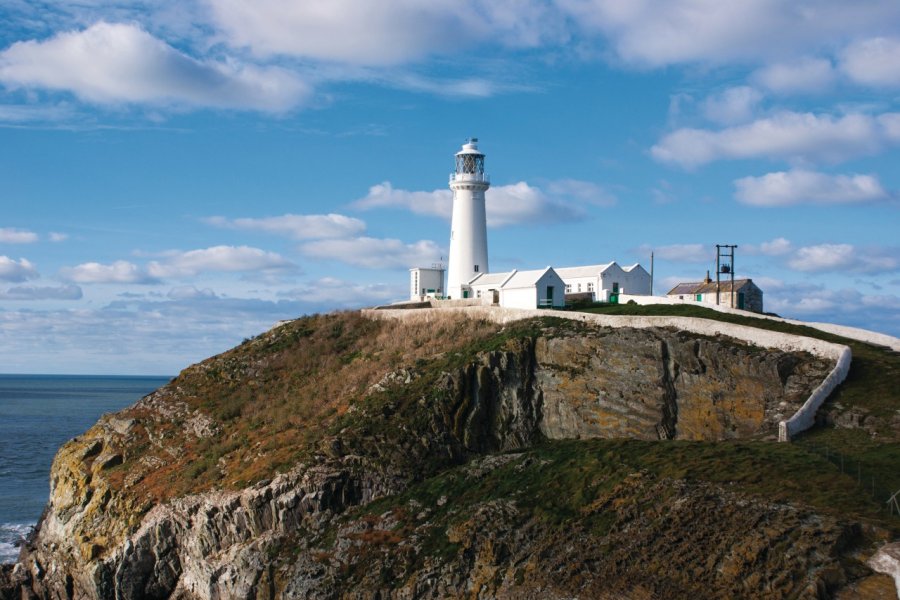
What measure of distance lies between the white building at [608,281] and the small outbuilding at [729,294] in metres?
2.50

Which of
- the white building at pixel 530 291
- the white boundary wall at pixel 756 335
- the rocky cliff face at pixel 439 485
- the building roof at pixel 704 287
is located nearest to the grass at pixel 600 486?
the rocky cliff face at pixel 439 485

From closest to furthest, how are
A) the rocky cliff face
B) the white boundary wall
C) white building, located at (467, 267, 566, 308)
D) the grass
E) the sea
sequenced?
the rocky cliff face
the grass
the white boundary wall
the sea
white building, located at (467, 267, 566, 308)

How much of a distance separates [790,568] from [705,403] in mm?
12002

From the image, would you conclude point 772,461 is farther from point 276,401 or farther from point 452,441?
point 276,401

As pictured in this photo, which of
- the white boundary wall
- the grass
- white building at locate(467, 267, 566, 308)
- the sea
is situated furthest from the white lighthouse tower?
the sea

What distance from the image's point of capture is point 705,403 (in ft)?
104

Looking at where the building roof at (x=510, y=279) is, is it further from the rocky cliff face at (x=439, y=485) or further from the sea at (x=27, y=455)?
the sea at (x=27, y=455)

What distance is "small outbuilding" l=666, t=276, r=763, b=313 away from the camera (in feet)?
163

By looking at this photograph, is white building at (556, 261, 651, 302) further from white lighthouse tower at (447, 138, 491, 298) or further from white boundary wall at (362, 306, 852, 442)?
Answer: white boundary wall at (362, 306, 852, 442)

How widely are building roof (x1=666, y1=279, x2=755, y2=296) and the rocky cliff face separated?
17502mm

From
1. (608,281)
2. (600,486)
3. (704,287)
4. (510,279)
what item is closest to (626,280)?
(608,281)

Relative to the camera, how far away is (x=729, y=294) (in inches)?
1969

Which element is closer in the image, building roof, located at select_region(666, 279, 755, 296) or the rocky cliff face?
the rocky cliff face

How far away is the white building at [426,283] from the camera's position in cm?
5712
